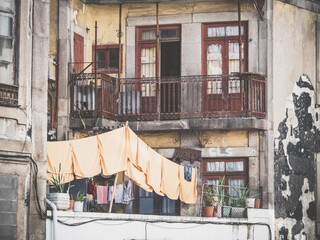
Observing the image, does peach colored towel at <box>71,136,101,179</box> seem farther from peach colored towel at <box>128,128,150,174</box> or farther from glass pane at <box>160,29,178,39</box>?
glass pane at <box>160,29,178,39</box>

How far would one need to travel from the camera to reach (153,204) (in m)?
26.4

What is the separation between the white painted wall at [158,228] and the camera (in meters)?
22.2

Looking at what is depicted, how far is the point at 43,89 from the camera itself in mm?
21078

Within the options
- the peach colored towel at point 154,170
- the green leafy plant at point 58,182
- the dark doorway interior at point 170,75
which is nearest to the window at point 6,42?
the green leafy plant at point 58,182

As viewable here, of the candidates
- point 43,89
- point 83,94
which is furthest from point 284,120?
point 43,89

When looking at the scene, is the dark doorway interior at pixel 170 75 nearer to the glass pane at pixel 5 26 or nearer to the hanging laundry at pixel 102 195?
the hanging laundry at pixel 102 195

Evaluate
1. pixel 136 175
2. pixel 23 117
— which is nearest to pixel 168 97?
pixel 136 175

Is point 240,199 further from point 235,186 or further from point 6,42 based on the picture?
point 6,42

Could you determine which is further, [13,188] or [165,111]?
[165,111]

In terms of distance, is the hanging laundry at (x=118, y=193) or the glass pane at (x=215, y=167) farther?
the glass pane at (x=215, y=167)

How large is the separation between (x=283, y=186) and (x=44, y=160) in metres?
7.75

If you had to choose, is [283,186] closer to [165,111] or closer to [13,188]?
[165,111]

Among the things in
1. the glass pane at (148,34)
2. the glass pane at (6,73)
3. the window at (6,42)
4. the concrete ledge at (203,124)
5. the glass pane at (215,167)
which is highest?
the glass pane at (148,34)

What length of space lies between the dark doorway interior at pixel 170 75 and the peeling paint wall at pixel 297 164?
2.92 metres
